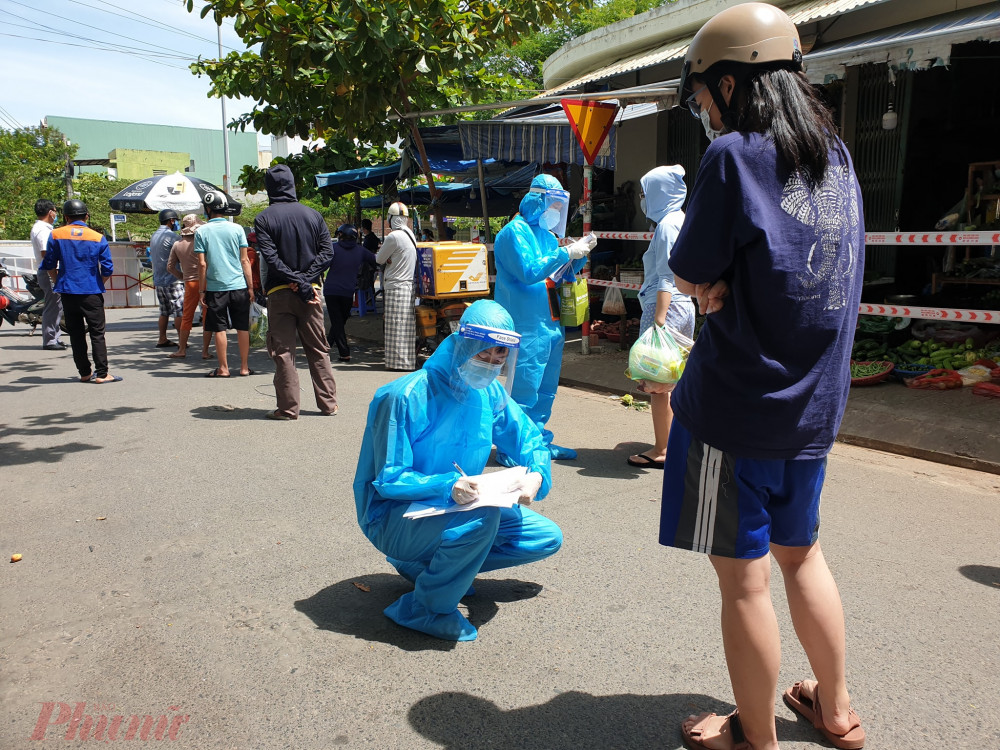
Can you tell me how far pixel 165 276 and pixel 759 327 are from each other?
11.5 meters

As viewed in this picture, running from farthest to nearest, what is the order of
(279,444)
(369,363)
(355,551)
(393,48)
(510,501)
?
(369,363) < (393,48) < (279,444) < (355,551) < (510,501)

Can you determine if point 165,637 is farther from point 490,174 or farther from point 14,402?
point 490,174

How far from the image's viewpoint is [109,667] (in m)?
2.88

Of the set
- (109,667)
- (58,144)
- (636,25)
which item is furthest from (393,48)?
(58,144)

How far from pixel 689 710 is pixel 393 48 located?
25.9 feet

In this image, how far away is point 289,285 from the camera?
676 centimetres

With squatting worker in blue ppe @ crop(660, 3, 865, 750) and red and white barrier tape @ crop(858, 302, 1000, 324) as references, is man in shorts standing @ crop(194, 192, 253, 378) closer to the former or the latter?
red and white barrier tape @ crop(858, 302, 1000, 324)

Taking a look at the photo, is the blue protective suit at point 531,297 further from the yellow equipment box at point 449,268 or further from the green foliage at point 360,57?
the green foliage at point 360,57

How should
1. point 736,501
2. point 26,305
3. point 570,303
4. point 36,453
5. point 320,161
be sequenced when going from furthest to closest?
1. point 320,161
2. point 26,305
3. point 570,303
4. point 36,453
5. point 736,501

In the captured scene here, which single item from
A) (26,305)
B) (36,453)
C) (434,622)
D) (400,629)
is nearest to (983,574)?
(434,622)

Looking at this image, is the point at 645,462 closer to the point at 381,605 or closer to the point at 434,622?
the point at 381,605

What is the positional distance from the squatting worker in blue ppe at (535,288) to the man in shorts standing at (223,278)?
425 centimetres

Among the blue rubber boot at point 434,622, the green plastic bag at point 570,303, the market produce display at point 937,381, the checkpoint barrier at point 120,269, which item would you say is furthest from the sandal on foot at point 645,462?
the checkpoint barrier at point 120,269

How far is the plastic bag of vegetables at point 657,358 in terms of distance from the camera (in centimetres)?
495
